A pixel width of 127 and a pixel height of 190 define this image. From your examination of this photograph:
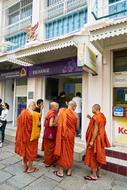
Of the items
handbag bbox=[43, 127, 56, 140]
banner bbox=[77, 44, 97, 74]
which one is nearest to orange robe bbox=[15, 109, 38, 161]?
handbag bbox=[43, 127, 56, 140]

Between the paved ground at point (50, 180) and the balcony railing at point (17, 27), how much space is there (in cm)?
653

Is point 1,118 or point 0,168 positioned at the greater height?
point 1,118

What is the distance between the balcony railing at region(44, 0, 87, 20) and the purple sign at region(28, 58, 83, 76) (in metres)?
2.19

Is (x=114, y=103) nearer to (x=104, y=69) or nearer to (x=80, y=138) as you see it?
(x=104, y=69)

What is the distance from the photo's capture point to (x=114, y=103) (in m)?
5.93

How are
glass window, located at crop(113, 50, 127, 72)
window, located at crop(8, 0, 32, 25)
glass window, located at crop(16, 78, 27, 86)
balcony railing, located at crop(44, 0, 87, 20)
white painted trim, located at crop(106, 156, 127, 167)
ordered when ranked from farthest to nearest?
window, located at crop(8, 0, 32, 25), glass window, located at crop(16, 78, 27, 86), balcony railing, located at crop(44, 0, 87, 20), glass window, located at crop(113, 50, 127, 72), white painted trim, located at crop(106, 156, 127, 167)

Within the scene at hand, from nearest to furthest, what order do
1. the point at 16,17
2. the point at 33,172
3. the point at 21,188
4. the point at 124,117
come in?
the point at 21,188, the point at 33,172, the point at 124,117, the point at 16,17

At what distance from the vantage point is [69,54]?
6902mm

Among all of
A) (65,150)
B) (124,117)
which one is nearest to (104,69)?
(124,117)

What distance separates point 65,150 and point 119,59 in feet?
10.8

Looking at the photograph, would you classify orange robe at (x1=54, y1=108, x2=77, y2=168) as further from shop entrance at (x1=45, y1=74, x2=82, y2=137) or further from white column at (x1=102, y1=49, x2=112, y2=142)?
shop entrance at (x1=45, y1=74, x2=82, y2=137)

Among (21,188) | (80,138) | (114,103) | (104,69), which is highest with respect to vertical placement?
(104,69)

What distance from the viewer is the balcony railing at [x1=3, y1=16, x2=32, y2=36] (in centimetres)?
904

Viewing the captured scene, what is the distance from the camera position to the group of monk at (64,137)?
424 centimetres
